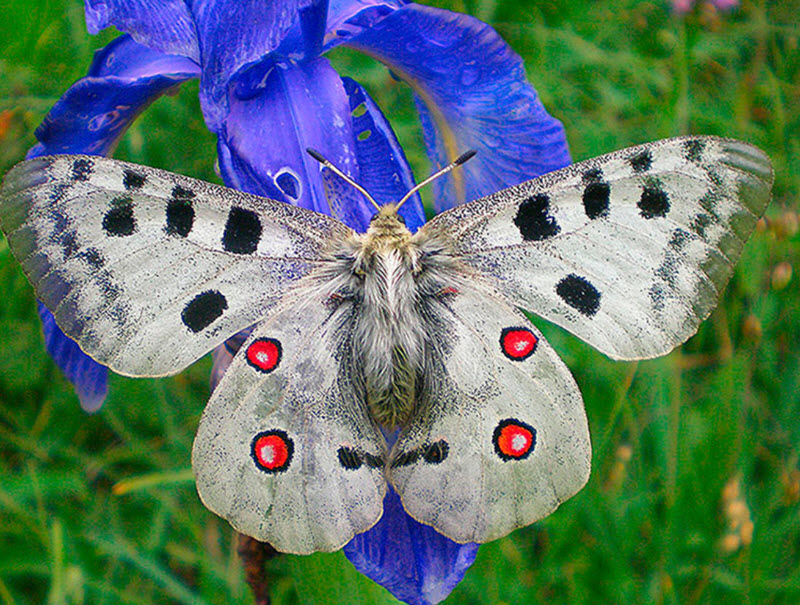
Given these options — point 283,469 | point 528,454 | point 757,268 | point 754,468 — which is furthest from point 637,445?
point 283,469

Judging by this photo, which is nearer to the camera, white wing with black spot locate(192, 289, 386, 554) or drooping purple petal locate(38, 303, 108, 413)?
white wing with black spot locate(192, 289, 386, 554)

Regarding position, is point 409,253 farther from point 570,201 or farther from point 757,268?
point 757,268

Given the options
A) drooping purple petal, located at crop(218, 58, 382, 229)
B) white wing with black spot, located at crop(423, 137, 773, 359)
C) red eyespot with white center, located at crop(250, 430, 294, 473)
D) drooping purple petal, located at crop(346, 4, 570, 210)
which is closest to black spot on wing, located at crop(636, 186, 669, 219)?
white wing with black spot, located at crop(423, 137, 773, 359)

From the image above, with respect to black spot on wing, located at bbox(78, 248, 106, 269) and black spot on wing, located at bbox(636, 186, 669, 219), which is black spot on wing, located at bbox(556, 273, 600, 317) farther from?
black spot on wing, located at bbox(78, 248, 106, 269)

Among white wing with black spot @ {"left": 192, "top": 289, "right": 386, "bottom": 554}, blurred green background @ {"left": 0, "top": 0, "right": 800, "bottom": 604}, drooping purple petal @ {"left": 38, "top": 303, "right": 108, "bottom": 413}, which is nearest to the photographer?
white wing with black spot @ {"left": 192, "top": 289, "right": 386, "bottom": 554}

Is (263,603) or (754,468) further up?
(263,603)

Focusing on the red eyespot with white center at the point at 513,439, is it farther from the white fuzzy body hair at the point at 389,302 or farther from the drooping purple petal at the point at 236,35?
the drooping purple petal at the point at 236,35

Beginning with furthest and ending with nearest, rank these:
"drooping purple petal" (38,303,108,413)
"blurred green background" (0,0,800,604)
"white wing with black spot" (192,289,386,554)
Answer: "blurred green background" (0,0,800,604), "drooping purple petal" (38,303,108,413), "white wing with black spot" (192,289,386,554)

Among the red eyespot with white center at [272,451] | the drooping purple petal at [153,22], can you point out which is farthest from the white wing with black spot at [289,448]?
the drooping purple petal at [153,22]
